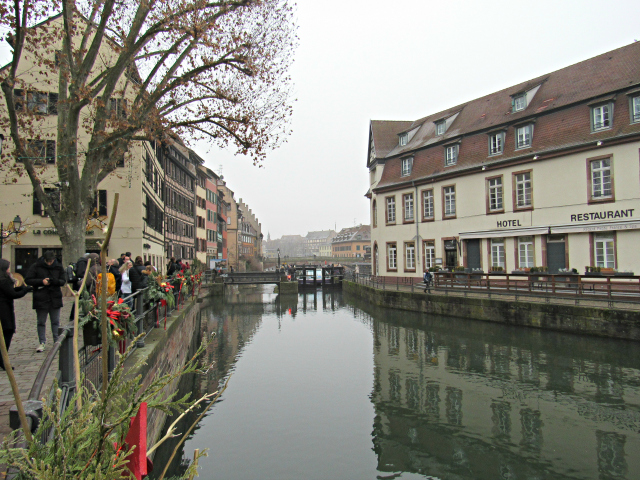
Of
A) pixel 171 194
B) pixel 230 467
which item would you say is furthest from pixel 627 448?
pixel 171 194

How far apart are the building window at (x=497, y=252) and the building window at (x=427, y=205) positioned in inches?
202

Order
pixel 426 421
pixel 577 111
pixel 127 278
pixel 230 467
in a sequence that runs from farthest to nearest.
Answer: pixel 577 111, pixel 127 278, pixel 426 421, pixel 230 467

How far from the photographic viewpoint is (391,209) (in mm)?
35812

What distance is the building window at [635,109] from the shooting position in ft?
69.3

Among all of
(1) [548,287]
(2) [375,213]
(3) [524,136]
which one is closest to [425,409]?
(1) [548,287]

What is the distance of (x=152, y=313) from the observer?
34.3 feet

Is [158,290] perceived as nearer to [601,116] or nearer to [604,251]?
[604,251]

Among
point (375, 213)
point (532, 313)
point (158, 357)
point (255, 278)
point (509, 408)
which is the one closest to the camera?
point (158, 357)

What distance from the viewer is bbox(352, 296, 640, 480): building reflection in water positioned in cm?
755

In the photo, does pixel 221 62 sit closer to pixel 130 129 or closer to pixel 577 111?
pixel 130 129

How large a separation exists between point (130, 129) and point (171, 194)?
30311 millimetres

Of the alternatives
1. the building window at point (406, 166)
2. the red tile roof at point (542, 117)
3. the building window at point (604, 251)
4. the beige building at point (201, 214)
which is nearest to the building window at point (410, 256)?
the red tile roof at point (542, 117)

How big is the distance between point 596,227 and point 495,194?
257 inches

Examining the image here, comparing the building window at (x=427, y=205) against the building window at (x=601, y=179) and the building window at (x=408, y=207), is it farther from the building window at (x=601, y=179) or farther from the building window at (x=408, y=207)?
the building window at (x=601, y=179)
